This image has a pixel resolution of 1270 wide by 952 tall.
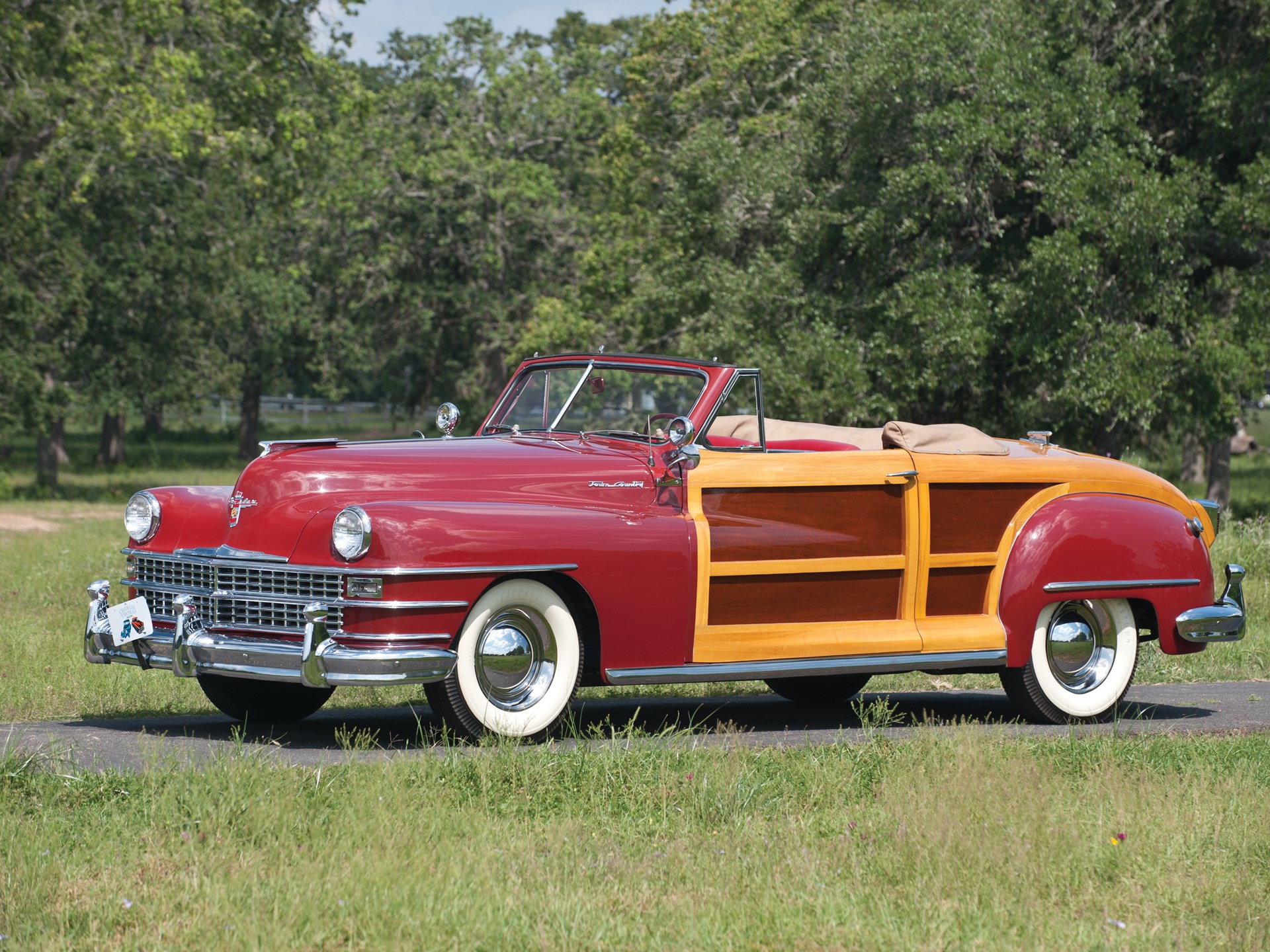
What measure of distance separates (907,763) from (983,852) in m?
1.29

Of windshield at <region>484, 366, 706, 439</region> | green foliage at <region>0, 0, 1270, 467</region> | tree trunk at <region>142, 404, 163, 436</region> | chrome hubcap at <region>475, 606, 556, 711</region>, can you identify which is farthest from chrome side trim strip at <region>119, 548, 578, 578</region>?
tree trunk at <region>142, 404, 163, 436</region>

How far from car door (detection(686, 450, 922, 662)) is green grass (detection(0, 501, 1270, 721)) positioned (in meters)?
2.21

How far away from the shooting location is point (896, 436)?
8039mm

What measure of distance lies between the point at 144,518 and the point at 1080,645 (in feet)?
15.8

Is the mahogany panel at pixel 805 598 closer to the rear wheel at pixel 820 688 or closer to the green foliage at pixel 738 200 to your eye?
the rear wheel at pixel 820 688

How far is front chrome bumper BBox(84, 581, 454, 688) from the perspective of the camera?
20.7 feet

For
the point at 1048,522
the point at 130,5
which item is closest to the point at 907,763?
the point at 1048,522

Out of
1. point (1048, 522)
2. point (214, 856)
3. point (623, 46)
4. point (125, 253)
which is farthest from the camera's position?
point (623, 46)

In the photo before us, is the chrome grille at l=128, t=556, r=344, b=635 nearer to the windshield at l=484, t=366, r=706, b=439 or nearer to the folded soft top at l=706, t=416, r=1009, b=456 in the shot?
the windshield at l=484, t=366, r=706, b=439

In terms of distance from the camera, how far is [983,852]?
17.1 ft

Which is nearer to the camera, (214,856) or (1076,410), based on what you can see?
(214,856)

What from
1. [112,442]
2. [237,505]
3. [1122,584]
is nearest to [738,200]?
[1122,584]

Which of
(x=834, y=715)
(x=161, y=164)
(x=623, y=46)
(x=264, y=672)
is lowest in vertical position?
(x=834, y=715)

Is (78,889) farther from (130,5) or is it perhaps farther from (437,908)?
(130,5)
